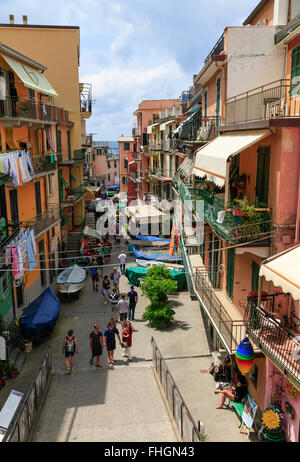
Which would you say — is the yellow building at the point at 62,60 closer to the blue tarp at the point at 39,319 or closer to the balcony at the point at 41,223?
the balcony at the point at 41,223

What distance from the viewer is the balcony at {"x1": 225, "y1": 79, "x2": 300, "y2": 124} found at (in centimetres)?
1030

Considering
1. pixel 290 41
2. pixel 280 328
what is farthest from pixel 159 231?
pixel 280 328

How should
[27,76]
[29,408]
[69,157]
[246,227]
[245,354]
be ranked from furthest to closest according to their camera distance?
[69,157]
[27,76]
[246,227]
[29,408]
[245,354]

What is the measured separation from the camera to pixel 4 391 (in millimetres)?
13227

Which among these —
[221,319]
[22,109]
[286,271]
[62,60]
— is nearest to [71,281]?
[22,109]

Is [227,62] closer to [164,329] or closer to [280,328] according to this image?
[280,328]

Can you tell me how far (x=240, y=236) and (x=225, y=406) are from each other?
5798 mm

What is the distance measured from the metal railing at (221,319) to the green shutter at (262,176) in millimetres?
3567

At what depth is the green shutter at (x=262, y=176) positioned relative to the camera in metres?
11.1

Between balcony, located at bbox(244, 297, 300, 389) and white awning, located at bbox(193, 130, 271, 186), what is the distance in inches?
155

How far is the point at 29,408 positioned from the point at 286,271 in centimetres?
745

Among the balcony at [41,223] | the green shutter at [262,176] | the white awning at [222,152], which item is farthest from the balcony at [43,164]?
the green shutter at [262,176]

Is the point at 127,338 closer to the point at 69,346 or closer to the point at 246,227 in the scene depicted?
the point at 69,346

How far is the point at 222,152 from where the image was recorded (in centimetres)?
1181
